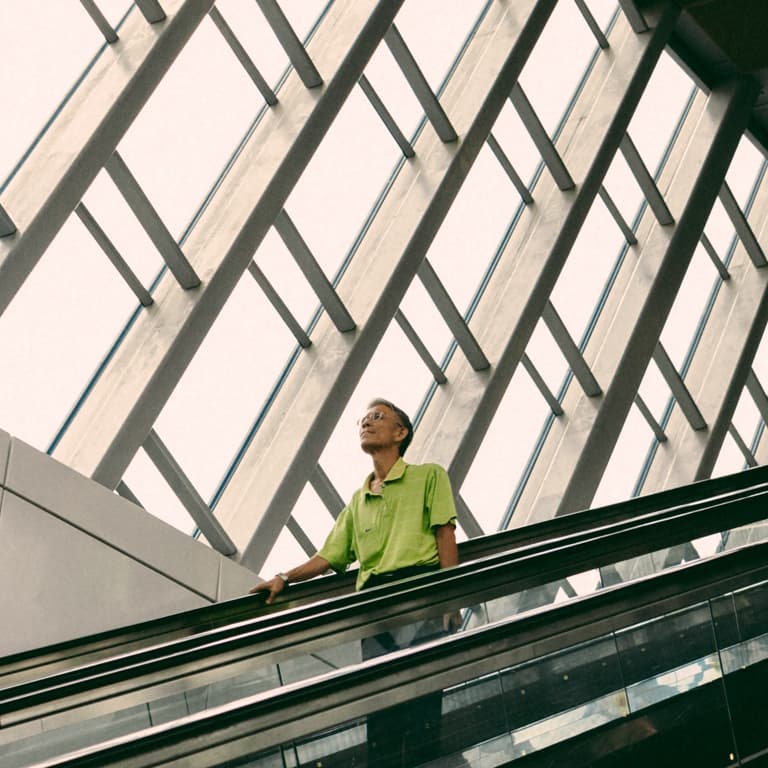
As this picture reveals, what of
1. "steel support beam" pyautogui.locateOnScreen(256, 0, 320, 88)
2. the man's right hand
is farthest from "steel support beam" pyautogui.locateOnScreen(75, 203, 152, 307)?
the man's right hand

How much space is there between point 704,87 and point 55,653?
19.5m

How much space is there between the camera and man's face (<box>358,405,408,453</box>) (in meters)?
7.36

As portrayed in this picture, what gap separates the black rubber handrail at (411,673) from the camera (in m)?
3.39

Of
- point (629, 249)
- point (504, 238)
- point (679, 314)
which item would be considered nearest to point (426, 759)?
point (504, 238)

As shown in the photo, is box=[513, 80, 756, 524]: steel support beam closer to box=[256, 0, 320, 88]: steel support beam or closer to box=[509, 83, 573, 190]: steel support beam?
box=[509, 83, 573, 190]: steel support beam

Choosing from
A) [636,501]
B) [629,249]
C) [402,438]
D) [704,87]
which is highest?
[704,87]

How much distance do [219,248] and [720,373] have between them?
1272 cm

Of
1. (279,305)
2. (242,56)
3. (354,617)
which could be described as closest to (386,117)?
(242,56)

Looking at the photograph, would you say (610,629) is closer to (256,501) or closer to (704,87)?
(256,501)

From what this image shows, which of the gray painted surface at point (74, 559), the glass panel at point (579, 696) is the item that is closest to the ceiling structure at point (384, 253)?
the gray painted surface at point (74, 559)

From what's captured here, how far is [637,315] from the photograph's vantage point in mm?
20500

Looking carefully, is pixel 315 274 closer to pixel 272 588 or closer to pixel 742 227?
pixel 272 588

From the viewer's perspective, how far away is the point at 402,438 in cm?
748

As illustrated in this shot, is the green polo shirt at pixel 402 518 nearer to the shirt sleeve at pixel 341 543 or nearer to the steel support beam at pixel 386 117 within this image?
the shirt sleeve at pixel 341 543
